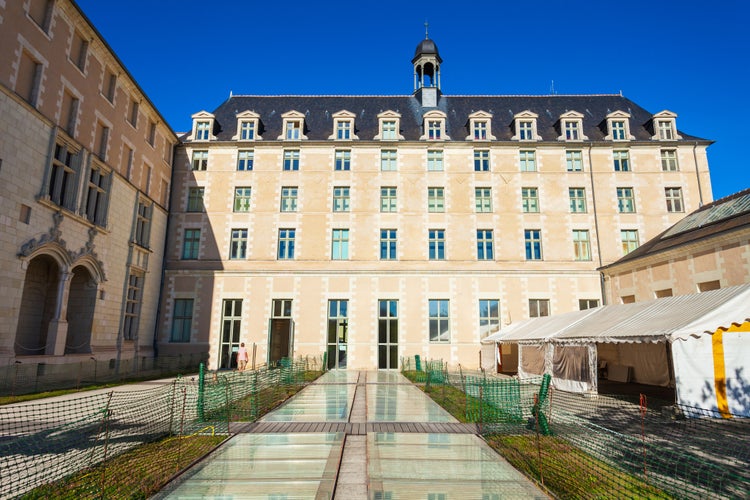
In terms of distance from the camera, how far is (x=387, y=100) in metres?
32.4

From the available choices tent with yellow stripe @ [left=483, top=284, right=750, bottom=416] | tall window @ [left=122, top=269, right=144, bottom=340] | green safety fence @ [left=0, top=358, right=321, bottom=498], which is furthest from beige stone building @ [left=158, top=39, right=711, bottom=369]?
green safety fence @ [left=0, top=358, right=321, bottom=498]

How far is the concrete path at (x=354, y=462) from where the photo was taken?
5.27m

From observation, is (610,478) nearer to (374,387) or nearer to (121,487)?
(121,487)

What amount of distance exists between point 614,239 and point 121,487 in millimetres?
27131

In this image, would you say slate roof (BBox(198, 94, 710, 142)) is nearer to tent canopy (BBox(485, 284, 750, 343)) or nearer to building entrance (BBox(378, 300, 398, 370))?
building entrance (BBox(378, 300, 398, 370))

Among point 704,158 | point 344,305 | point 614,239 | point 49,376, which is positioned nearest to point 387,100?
point 344,305

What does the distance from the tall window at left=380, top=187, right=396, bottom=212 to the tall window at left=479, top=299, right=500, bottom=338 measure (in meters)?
7.70

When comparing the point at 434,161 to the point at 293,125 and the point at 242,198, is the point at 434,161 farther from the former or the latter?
the point at 242,198

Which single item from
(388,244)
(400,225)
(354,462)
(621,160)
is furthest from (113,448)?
(621,160)

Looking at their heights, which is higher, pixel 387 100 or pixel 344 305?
pixel 387 100

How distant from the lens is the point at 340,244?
26.4 m

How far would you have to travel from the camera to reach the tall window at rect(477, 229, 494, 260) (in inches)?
1029

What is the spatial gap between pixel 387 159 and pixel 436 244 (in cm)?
618

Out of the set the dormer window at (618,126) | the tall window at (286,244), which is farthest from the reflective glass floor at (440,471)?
the dormer window at (618,126)
